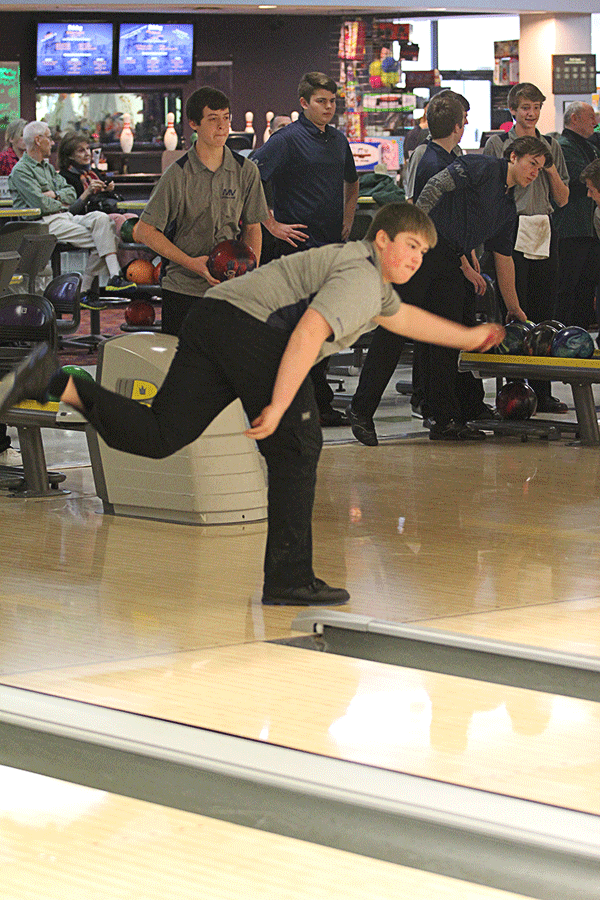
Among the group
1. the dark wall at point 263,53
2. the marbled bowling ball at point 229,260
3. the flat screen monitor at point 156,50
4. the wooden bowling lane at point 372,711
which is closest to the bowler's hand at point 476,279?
the marbled bowling ball at point 229,260

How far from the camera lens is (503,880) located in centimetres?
172

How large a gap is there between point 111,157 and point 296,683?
38.1 feet

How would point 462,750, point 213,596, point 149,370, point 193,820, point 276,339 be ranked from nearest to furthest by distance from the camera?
1. point 193,820
2. point 462,750
3. point 276,339
4. point 213,596
5. point 149,370

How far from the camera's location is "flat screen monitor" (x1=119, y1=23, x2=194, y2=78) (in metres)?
14.0

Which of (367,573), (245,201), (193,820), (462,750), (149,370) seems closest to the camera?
(193,820)

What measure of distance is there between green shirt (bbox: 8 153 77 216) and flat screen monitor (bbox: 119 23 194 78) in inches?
213

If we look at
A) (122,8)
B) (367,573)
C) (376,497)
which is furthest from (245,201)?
(122,8)

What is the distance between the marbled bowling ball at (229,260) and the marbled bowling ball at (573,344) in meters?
1.76

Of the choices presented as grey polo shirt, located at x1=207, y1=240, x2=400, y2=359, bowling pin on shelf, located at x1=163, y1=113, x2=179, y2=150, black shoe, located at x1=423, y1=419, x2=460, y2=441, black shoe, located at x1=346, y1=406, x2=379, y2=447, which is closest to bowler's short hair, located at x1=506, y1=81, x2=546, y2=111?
black shoe, located at x1=423, y1=419, x2=460, y2=441

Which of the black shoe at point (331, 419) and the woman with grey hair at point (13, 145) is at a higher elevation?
the woman with grey hair at point (13, 145)

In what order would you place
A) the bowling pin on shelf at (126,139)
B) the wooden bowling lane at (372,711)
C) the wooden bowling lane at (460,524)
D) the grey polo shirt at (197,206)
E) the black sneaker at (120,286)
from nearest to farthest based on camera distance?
the wooden bowling lane at (372,711), the wooden bowling lane at (460,524), the grey polo shirt at (197,206), the black sneaker at (120,286), the bowling pin on shelf at (126,139)

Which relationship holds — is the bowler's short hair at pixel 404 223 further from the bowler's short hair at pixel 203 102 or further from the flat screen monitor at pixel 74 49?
the flat screen monitor at pixel 74 49

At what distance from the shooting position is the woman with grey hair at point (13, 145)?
9469 mm

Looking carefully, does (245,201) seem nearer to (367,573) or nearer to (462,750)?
(367,573)
